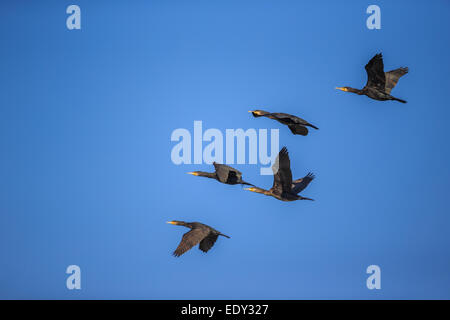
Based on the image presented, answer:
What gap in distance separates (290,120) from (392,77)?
3.05 m

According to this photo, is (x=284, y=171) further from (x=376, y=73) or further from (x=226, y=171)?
(x=376, y=73)

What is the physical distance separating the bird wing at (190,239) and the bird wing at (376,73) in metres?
5.60

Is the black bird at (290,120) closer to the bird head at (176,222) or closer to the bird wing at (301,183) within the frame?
the bird wing at (301,183)

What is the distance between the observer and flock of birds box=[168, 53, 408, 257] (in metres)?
15.8

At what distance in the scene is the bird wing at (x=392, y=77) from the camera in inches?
676

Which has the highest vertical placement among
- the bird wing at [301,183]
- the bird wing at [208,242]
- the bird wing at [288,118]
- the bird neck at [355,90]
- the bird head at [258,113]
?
the bird neck at [355,90]

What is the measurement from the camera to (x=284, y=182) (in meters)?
16.3

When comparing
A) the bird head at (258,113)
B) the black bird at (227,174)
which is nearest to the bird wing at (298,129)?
the bird head at (258,113)

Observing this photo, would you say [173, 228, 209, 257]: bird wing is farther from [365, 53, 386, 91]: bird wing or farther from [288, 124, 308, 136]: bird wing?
[365, 53, 386, 91]: bird wing

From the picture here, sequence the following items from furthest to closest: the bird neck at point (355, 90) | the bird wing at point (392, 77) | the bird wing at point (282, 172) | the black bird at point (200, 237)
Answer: the bird neck at point (355, 90) → the bird wing at point (392, 77) → the black bird at point (200, 237) → the bird wing at point (282, 172)

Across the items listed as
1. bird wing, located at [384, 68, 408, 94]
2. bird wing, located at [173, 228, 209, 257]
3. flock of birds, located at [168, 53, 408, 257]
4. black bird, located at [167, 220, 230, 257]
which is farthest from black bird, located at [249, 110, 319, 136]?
bird wing, located at [173, 228, 209, 257]
